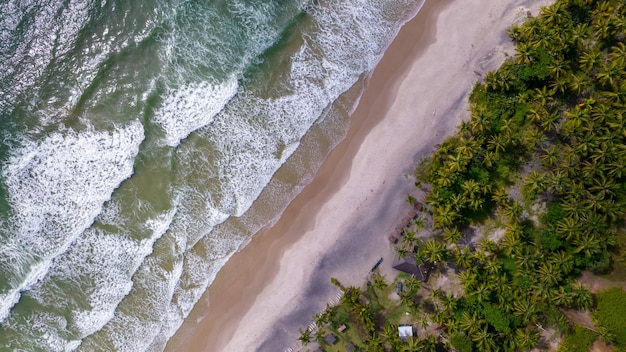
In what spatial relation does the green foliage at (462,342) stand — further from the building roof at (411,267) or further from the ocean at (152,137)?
the ocean at (152,137)

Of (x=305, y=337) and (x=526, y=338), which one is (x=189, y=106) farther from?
(x=526, y=338)

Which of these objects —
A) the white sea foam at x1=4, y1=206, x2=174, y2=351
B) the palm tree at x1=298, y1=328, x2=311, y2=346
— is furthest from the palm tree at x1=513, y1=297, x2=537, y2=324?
the white sea foam at x1=4, y1=206, x2=174, y2=351

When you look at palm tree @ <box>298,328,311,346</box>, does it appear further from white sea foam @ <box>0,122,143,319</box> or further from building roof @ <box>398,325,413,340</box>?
white sea foam @ <box>0,122,143,319</box>

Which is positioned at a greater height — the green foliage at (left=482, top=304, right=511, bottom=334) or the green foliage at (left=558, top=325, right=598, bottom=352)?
the green foliage at (left=482, top=304, right=511, bottom=334)

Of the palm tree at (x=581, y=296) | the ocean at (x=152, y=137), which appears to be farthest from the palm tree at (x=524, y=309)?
the ocean at (x=152, y=137)

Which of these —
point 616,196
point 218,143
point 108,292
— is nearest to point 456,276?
point 616,196

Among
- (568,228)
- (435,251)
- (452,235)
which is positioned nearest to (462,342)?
(435,251)
